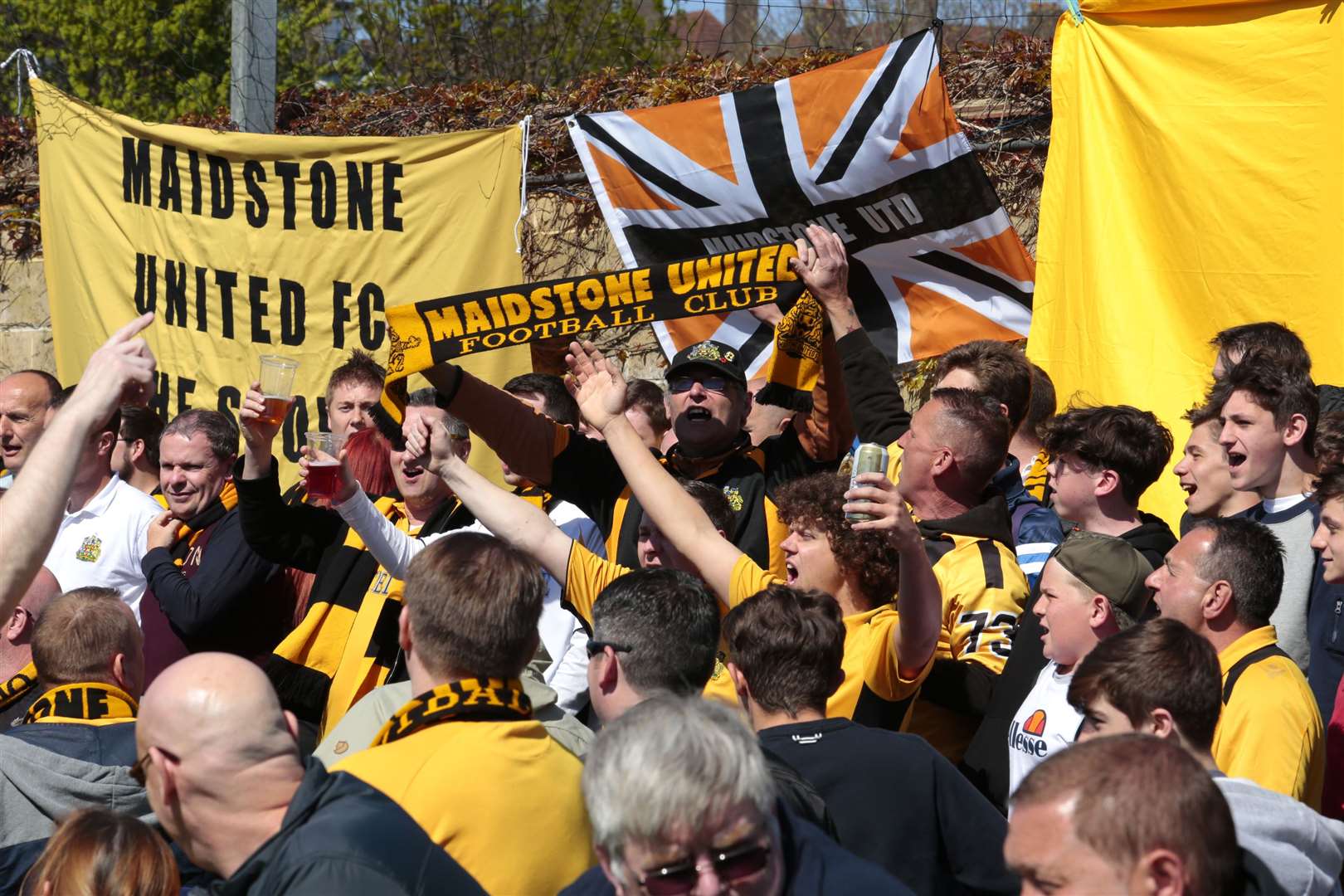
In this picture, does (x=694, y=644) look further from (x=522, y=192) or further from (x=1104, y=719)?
(x=522, y=192)

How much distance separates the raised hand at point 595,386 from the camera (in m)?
4.13

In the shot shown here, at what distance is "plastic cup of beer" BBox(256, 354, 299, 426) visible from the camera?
14.4 ft

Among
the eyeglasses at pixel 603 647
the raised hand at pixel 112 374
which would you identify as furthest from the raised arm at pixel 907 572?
the raised hand at pixel 112 374

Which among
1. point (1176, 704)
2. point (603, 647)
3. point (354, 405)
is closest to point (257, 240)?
point (354, 405)

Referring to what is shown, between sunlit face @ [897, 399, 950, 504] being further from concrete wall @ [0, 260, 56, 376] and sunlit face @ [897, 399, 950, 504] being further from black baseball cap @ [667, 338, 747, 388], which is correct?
concrete wall @ [0, 260, 56, 376]

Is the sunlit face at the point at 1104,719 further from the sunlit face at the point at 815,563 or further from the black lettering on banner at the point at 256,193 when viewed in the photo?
the black lettering on banner at the point at 256,193

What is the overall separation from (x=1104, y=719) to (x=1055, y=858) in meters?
0.96

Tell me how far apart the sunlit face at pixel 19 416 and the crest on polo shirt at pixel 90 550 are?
0.73 metres

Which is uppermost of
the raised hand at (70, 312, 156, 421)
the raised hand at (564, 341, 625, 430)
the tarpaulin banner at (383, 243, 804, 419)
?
the raised hand at (70, 312, 156, 421)

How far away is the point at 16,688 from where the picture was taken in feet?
13.8

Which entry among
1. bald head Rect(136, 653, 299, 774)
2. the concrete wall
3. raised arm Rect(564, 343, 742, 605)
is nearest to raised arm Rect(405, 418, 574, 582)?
raised arm Rect(564, 343, 742, 605)

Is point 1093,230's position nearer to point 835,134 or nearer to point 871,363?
point 835,134

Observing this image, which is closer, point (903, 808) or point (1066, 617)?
point (903, 808)

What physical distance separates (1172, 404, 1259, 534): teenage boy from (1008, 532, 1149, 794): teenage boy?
3.39 ft
